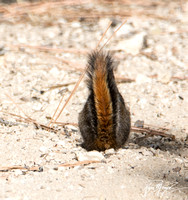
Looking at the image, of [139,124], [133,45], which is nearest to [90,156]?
[139,124]

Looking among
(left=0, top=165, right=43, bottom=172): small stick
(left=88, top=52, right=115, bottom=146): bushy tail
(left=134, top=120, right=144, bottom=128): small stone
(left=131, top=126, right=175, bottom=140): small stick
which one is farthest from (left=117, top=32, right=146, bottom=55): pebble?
(left=0, top=165, right=43, bottom=172): small stick

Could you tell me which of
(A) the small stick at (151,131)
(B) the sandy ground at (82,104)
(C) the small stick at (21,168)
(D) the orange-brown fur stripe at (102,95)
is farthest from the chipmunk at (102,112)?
(A) the small stick at (151,131)

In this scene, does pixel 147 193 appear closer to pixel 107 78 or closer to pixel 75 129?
pixel 107 78

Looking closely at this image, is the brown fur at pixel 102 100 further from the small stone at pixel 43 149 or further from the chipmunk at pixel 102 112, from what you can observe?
the small stone at pixel 43 149

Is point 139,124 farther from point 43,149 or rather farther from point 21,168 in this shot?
point 21,168

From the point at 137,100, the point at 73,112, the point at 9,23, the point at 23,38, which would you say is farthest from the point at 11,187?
the point at 9,23

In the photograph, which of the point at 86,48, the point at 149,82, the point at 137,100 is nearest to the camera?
the point at 137,100

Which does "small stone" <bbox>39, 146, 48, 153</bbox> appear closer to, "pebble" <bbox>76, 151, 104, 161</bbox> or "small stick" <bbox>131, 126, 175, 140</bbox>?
"pebble" <bbox>76, 151, 104, 161</bbox>

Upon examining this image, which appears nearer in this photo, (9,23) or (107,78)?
(107,78)
